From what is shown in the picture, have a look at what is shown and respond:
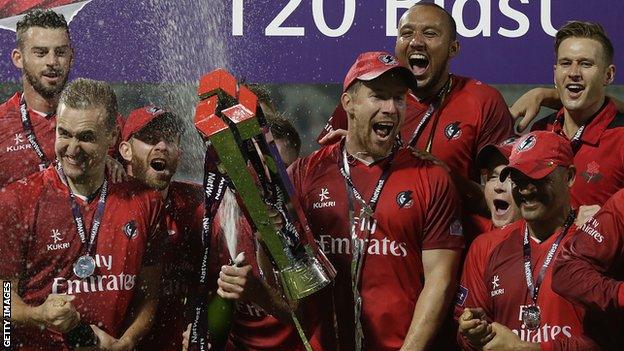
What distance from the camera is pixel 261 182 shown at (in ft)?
15.3

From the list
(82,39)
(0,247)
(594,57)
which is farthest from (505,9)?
(0,247)

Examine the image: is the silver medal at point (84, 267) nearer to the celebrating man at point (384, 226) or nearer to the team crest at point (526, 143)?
the celebrating man at point (384, 226)

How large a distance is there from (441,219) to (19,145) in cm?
198

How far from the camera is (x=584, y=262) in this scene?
A: 169 inches

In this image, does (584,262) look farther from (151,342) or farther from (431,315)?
(151,342)

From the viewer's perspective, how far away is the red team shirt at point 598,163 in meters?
4.98

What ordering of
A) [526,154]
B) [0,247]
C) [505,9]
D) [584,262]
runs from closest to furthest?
[584,262], [526,154], [0,247], [505,9]

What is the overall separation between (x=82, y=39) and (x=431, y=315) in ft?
7.38

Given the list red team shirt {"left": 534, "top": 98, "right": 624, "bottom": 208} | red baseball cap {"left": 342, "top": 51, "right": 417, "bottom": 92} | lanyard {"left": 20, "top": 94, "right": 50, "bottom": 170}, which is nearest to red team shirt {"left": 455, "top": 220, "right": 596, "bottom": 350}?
red team shirt {"left": 534, "top": 98, "right": 624, "bottom": 208}

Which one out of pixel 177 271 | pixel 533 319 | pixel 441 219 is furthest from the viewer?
pixel 177 271

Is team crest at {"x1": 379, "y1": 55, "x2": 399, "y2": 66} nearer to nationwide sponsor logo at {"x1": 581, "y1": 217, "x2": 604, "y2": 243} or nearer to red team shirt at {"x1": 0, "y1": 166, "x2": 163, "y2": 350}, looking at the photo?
nationwide sponsor logo at {"x1": 581, "y1": 217, "x2": 604, "y2": 243}

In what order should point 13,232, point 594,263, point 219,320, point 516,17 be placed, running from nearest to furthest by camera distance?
point 594,263 → point 219,320 → point 13,232 → point 516,17

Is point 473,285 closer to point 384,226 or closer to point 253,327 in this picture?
point 384,226

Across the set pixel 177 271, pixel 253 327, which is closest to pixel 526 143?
pixel 253 327
